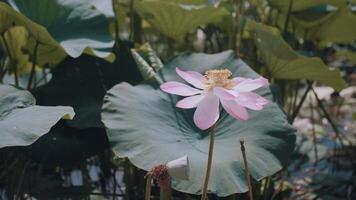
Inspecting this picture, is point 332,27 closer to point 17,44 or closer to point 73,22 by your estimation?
point 73,22

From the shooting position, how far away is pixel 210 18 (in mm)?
1583

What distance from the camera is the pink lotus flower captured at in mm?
808

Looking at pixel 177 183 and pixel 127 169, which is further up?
pixel 177 183

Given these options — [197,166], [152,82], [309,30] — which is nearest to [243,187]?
[197,166]

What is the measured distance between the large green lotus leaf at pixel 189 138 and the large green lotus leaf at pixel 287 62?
0.14 meters

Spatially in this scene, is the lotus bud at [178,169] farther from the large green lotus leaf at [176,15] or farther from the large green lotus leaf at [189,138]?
the large green lotus leaf at [176,15]

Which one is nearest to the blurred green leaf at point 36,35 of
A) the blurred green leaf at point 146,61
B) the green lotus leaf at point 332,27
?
the blurred green leaf at point 146,61

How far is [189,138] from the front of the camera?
3.89 ft

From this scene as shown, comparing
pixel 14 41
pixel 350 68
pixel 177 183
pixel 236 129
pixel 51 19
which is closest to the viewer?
pixel 177 183

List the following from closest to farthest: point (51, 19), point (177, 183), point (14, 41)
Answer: point (177, 183) → point (51, 19) → point (14, 41)

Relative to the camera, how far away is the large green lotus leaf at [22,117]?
3.19ft

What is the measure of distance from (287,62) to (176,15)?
32 cm

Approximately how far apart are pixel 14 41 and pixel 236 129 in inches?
30.8

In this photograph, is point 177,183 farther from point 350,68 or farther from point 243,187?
point 350,68
